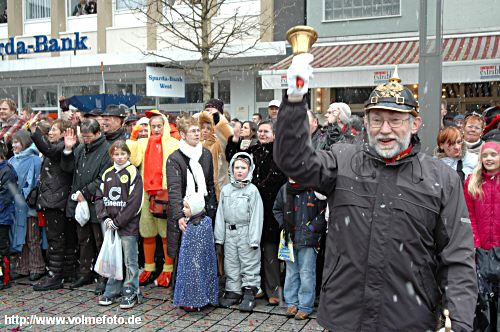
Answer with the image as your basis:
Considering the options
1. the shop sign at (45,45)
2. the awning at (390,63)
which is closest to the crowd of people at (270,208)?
the awning at (390,63)

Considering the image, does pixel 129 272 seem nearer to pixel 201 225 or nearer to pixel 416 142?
pixel 201 225

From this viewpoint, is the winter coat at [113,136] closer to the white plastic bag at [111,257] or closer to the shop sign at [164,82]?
the white plastic bag at [111,257]

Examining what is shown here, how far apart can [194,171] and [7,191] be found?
99.1 inches

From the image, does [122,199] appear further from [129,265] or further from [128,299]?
[128,299]

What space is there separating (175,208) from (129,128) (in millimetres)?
2998

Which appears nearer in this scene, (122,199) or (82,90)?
(122,199)

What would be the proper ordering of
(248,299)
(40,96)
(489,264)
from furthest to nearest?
(40,96), (248,299), (489,264)

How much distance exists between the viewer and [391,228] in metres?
2.58

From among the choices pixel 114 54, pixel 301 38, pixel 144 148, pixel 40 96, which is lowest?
pixel 144 148

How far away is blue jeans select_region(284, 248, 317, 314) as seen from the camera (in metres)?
5.66

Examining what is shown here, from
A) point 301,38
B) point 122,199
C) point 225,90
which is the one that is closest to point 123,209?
point 122,199

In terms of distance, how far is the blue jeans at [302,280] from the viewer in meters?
5.66

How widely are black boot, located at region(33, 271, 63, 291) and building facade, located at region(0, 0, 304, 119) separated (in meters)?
8.15

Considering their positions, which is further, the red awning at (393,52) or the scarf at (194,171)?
the red awning at (393,52)
